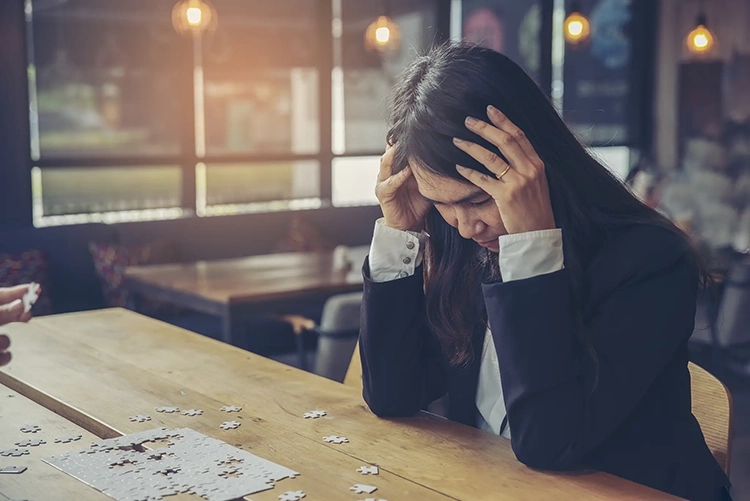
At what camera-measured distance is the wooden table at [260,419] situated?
1.47 meters

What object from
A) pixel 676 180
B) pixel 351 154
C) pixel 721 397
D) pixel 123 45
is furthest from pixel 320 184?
pixel 721 397

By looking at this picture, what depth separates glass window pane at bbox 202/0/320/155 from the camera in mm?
6816

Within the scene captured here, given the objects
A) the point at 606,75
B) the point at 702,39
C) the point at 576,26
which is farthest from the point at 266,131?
the point at 606,75

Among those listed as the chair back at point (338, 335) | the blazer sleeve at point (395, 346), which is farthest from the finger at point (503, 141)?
the chair back at point (338, 335)

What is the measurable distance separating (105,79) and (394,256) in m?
4.87

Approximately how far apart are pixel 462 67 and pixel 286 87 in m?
5.61

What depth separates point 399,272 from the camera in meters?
1.94

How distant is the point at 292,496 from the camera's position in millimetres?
1404

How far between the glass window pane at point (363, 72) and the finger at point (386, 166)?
5.48 m

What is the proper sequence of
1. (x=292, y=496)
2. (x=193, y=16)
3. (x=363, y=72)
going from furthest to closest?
(x=363, y=72) < (x=193, y=16) < (x=292, y=496)

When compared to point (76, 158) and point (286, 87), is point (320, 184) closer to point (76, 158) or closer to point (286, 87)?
point (286, 87)

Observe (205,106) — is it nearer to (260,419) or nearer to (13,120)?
(13,120)

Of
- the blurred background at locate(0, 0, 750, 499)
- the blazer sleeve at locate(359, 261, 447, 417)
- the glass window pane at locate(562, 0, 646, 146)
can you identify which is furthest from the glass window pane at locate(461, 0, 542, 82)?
the blazer sleeve at locate(359, 261, 447, 417)

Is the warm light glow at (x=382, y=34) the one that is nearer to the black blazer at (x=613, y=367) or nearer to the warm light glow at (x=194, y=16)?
the warm light glow at (x=194, y=16)
